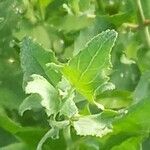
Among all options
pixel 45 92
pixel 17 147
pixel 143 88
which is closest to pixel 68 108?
pixel 45 92

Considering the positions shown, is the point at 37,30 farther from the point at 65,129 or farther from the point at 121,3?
the point at 65,129

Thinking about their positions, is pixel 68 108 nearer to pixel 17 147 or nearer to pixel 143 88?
pixel 17 147

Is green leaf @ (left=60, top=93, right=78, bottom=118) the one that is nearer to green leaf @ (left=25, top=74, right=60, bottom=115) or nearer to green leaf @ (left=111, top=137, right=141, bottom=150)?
green leaf @ (left=25, top=74, right=60, bottom=115)

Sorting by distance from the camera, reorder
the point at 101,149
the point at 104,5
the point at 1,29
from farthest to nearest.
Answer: the point at 104,5
the point at 1,29
the point at 101,149

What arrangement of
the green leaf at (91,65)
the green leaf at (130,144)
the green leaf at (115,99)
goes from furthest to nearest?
the green leaf at (115,99)
the green leaf at (130,144)
the green leaf at (91,65)

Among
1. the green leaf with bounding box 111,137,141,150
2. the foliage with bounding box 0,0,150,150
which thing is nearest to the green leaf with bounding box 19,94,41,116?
the foliage with bounding box 0,0,150,150

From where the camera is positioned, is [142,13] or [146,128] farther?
[142,13]

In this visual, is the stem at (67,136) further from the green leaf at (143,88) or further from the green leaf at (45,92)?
the green leaf at (143,88)

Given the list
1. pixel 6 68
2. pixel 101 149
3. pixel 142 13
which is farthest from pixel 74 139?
pixel 142 13

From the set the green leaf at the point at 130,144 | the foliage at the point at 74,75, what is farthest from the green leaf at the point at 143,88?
the green leaf at the point at 130,144
